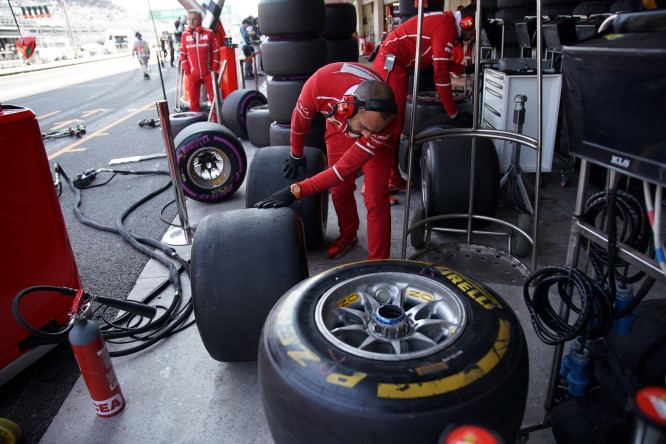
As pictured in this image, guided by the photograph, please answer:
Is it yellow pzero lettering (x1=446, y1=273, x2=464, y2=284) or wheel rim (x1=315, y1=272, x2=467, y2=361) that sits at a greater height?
yellow pzero lettering (x1=446, y1=273, x2=464, y2=284)

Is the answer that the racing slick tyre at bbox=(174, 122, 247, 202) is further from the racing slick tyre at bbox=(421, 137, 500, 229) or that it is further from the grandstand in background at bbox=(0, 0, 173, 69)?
the grandstand in background at bbox=(0, 0, 173, 69)

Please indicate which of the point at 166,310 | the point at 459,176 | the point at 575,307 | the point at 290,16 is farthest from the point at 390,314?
the point at 290,16

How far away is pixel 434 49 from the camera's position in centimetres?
407

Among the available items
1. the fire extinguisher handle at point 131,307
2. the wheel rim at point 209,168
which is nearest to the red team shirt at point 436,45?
the wheel rim at point 209,168

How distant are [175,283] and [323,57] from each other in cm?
329

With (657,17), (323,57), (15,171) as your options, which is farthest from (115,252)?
(657,17)

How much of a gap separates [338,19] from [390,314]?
659 cm

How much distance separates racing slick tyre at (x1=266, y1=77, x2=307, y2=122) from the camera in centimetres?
521

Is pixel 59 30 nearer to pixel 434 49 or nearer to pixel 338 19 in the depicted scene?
pixel 338 19

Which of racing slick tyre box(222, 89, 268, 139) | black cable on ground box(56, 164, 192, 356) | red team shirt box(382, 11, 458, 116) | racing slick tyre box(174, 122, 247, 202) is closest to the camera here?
black cable on ground box(56, 164, 192, 356)

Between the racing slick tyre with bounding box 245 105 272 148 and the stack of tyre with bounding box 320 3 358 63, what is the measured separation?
1643 mm

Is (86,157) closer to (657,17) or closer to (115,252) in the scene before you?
(115,252)

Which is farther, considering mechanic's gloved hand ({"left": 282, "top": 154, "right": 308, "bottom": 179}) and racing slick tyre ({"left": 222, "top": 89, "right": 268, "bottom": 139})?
racing slick tyre ({"left": 222, "top": 89, "right": 268, "bottom": 139})

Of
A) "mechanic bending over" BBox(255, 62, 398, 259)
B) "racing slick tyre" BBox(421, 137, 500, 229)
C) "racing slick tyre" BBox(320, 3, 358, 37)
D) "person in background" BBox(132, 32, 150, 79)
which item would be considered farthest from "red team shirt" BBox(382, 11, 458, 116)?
"person in background" BBox(132, 32, 150, 79)
